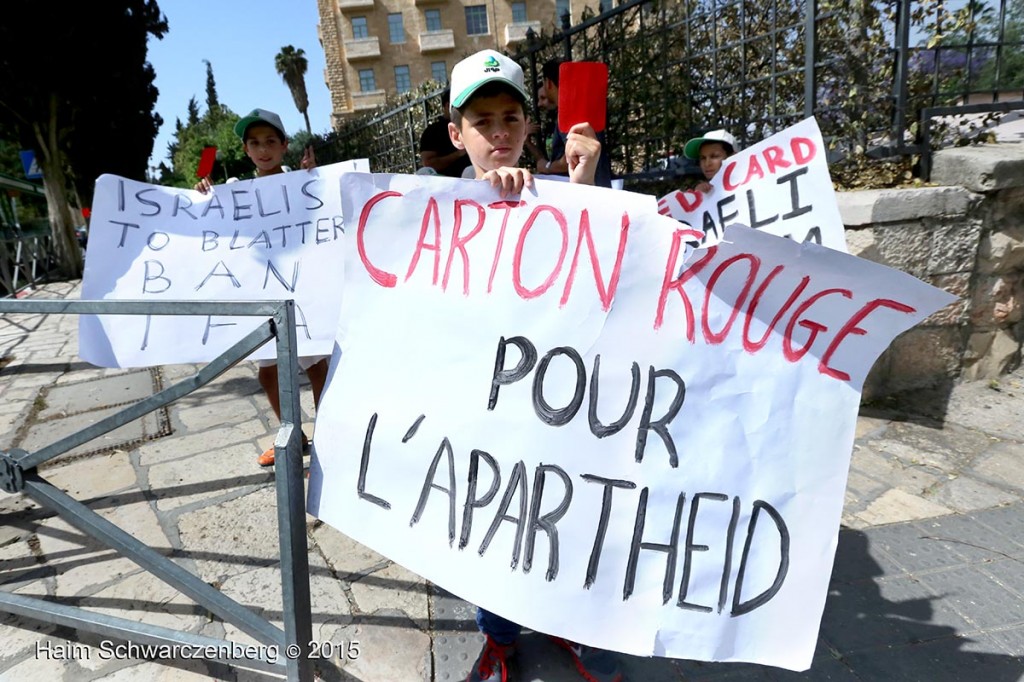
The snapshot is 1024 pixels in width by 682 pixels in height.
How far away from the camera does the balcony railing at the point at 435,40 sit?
4153cm

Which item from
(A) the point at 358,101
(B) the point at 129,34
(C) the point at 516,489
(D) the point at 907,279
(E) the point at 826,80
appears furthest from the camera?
(A) the point at 358,101

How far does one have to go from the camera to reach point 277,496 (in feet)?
4.11

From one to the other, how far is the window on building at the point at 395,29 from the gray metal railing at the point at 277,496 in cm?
4525

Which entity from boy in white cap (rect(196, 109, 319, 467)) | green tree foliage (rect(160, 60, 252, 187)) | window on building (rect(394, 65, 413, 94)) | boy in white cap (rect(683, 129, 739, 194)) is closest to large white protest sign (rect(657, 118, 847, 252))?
boy in white cap (rect(683, 129, 739, 194))

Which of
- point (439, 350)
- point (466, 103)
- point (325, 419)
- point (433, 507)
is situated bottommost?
point (433, 507)

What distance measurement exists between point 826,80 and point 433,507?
11.5 ft

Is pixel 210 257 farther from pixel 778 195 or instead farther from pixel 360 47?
pixel 360 47

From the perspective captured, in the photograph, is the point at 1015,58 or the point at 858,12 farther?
the point at 1015,58

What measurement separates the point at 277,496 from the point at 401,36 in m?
46.1

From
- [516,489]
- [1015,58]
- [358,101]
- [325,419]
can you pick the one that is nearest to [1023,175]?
[1015,58]

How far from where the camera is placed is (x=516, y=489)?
1.22m

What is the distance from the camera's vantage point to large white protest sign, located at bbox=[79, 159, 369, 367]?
241cm

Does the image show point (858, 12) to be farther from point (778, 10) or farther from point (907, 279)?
point (907, 279)

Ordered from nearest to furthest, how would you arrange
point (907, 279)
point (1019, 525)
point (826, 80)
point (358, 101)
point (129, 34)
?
point (907, 279)
point (1019, 525)
point (826, 80)
point (129, 34)
point (358, 101)
